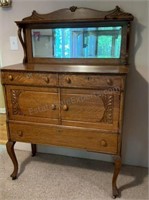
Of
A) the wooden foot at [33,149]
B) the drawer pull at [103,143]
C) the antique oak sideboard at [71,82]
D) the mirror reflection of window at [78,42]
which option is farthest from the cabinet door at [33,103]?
the wooden foot at [33,149]

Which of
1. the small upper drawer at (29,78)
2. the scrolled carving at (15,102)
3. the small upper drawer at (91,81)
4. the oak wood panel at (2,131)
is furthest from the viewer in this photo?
the oak wood panel at (2,131)

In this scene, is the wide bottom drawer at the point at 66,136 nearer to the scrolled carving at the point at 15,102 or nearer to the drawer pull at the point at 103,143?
the drawer pull at the point at 103,143

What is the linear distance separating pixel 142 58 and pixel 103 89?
582 mm

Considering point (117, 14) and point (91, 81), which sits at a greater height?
point (117, 14)

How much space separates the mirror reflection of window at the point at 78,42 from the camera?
1736 millimetres

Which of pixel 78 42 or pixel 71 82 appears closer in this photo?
pixel 71 82

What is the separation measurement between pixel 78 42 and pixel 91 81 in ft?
1.87

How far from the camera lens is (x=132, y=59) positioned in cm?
174

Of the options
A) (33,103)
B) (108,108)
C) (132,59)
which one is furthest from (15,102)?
(132,59)

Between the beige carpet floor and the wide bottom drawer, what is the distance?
0.40 m

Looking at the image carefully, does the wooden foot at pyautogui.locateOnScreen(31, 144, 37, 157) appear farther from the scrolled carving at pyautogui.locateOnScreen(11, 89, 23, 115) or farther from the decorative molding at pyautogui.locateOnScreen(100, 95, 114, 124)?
the decorative molding at pyautogui.locateOnScreen(100, 95, 114, 124)

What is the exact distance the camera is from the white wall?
166 cm

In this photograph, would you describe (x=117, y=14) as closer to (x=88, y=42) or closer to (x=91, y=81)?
(x=88, y=42)

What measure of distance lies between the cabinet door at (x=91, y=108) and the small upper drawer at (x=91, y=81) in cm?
5
